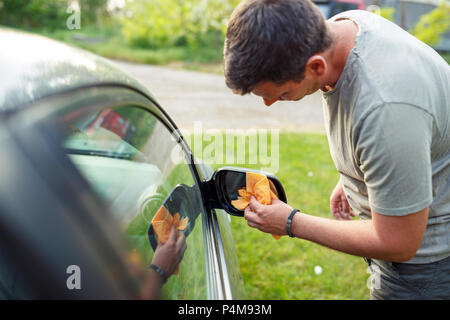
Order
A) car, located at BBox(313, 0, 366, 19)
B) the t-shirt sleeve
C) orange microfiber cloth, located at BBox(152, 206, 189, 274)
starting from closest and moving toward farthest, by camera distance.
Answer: the t-shirt sleeve → orange microfiber cloth, located at BBox(152, 206, 189, 274) → car, located at BBox(313, 0, 366, 19)

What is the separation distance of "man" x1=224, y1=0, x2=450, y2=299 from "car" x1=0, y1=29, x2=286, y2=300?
15.8 inches

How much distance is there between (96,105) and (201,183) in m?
0.89

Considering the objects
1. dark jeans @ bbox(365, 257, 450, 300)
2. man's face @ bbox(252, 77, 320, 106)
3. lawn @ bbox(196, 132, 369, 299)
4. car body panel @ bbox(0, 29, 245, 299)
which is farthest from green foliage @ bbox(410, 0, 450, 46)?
car body panel @ bbox(0, 29, 245, 299)

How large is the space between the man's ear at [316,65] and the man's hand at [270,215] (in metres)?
0.55

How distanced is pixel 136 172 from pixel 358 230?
2.82 ft

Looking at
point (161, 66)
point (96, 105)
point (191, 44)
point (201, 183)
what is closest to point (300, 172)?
point (201, 183)

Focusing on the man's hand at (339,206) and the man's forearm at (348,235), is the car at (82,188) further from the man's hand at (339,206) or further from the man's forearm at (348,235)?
the man's hand at (339,206)

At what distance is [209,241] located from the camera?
1.57 meters

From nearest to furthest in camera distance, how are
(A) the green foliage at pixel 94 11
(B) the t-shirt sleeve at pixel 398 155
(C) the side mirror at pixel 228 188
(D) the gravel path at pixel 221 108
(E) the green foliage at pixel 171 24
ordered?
(B) the t-shirt sleeve at pixel 398 155, (C) the side mirror at pixel 228 188, (D) the gravel path at pixel 221 108, (E) the green foliage at pixel 171 24, (A) the green foliage at pixel 94 11

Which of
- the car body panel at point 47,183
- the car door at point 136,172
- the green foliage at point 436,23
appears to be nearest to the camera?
the car body panel at point 47,183

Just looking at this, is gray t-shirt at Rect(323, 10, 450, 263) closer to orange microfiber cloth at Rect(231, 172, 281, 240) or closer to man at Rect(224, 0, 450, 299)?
man at Rect(224, 0, 450, 299)

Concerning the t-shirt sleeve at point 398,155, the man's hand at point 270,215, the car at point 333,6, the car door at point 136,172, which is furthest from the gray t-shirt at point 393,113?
the car at point 333,6

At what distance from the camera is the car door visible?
90cm

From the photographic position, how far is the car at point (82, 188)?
698mm
